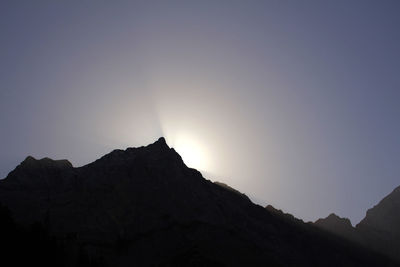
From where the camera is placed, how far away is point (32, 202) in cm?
15612

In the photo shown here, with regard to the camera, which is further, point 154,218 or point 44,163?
point 44,163

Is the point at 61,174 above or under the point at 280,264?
above

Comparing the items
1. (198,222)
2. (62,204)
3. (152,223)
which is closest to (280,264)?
(198,222)

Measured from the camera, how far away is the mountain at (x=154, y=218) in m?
142

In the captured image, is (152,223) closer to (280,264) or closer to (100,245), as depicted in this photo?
(100,245)

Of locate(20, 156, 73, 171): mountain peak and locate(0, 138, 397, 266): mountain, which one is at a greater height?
locate(20, 156, 73, 171): mountain peak

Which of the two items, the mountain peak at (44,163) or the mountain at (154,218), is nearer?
the mountain at (154,218)

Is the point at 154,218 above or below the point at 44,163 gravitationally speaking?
below

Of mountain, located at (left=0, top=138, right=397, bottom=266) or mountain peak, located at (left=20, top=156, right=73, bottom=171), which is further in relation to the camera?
mountain peak, located at (left=20, top=156, right=73, bottom=171)

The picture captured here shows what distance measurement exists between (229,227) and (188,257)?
23.6 metres

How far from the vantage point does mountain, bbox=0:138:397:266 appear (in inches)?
5610

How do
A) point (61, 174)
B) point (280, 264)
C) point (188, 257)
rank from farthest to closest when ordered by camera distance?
point (61, 174) < point (280, 264) < point (188, 257)

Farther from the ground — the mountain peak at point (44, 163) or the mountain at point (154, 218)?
the mountain peak at point (44, 163)

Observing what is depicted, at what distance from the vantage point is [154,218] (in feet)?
509
